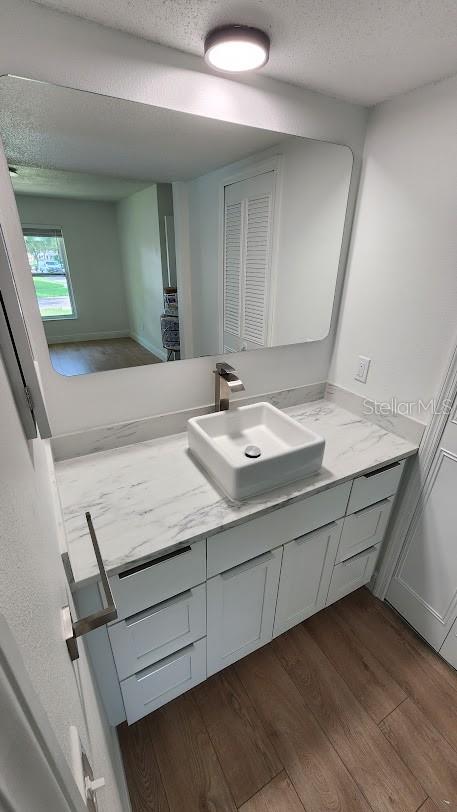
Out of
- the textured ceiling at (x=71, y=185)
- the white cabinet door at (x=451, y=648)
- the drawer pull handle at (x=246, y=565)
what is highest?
the textured ceiling at (x=71, y=185)

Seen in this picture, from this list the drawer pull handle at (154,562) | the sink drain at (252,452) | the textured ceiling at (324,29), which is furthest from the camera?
the sink drain at (252,452)

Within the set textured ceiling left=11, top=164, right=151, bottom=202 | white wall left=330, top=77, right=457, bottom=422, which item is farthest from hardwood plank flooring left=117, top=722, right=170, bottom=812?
textured ceiling left=11, top=164, right=151, bottom=202

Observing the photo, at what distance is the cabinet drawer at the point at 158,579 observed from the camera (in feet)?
3.05

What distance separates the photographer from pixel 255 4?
82cm

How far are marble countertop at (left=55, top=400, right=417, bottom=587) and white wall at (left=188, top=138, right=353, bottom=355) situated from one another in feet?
1.62

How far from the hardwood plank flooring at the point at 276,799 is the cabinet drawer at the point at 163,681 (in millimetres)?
357

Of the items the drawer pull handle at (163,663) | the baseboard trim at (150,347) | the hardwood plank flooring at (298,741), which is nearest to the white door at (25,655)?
the drawer pull handle at (163,663)

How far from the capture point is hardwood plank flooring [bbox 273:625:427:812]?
110 cm

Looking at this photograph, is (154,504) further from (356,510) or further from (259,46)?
(259,46)

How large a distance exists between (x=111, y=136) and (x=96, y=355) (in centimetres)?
66

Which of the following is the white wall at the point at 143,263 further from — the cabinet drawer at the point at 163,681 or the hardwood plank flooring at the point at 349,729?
the hardwood plank flooring at the point at 349,729

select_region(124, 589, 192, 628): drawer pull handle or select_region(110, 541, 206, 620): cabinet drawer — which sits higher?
select_region(110, 541, 206, 620): cabinet drawer

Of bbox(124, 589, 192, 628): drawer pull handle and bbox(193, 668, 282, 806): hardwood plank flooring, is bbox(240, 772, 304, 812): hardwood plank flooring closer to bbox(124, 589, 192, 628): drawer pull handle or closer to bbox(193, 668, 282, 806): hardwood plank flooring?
bbox(193, 668, 282, 806): hardwood plank flooring

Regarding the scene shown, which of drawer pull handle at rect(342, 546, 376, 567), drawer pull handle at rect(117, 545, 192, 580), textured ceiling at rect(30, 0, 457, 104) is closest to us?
textured ceiling at rect(30, 0, 457, 104)
